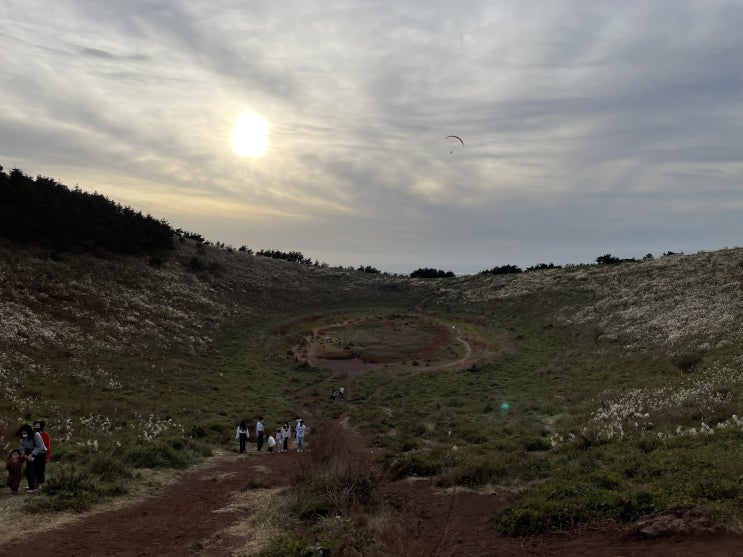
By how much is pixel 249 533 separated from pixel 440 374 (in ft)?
109

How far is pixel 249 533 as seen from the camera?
1237cm

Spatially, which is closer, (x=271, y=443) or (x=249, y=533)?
(x=249, y=533)

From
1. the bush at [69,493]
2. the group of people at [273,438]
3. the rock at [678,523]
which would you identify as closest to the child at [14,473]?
the bush at [69,493]

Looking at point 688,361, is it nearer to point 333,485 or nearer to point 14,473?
point 333,485

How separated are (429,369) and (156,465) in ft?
101

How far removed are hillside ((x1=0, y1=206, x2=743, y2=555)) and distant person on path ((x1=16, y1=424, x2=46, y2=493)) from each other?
0.65 m

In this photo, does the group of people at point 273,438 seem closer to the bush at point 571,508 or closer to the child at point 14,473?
the child at point 14,473

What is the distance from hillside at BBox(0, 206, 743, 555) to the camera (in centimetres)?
1467

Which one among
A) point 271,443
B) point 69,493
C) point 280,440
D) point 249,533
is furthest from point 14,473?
point 280,440

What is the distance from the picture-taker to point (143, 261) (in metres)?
59.2

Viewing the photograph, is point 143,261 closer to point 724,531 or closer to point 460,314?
point 460,314

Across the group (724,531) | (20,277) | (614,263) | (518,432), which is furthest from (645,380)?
(614,263)

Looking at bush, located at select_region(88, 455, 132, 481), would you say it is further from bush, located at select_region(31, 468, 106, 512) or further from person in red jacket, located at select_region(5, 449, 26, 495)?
person in red jacket, located at select_region(5, 449, 26, 495)

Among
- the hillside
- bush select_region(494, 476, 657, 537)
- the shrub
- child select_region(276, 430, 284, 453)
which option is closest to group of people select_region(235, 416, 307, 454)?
child select_region(276, 430, 284, 453)
